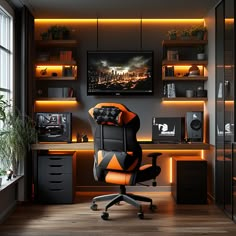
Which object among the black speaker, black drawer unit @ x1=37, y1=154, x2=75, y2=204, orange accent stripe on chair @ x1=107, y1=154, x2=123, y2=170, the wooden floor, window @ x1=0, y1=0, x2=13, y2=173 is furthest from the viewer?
the black speaker

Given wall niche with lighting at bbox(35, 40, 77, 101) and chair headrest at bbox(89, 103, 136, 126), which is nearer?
chair headrest at bbox(89, 103, 136, 126)

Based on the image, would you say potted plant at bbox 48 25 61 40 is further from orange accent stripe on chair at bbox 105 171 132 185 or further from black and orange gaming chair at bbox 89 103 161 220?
orange accent stripe on chair at bbox 105 171 132 185

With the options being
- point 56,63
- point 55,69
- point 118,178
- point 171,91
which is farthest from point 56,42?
point 118,178

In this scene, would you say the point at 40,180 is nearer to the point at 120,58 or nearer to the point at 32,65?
the point at 32,65

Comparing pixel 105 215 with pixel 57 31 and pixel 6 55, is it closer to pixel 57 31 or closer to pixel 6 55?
pixel 6 55

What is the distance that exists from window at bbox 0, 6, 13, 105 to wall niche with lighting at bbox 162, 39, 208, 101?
2142mm

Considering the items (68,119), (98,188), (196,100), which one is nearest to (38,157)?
(68,119)

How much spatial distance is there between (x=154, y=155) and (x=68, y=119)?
1.39m

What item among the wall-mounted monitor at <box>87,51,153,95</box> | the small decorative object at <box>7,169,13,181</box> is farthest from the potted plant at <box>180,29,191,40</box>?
the small decorative object at <box>7,169,13,181</box>

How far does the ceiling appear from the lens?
5016 mm

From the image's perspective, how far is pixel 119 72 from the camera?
19.0ft

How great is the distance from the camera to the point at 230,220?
173 inches

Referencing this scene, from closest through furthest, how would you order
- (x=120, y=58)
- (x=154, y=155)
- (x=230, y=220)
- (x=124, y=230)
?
1. (x=124, y=230)
2. (x=230, y=220)
3. (x=154, y=155)
4. (x=120, y=58)

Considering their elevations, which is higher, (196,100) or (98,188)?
(196,100)
